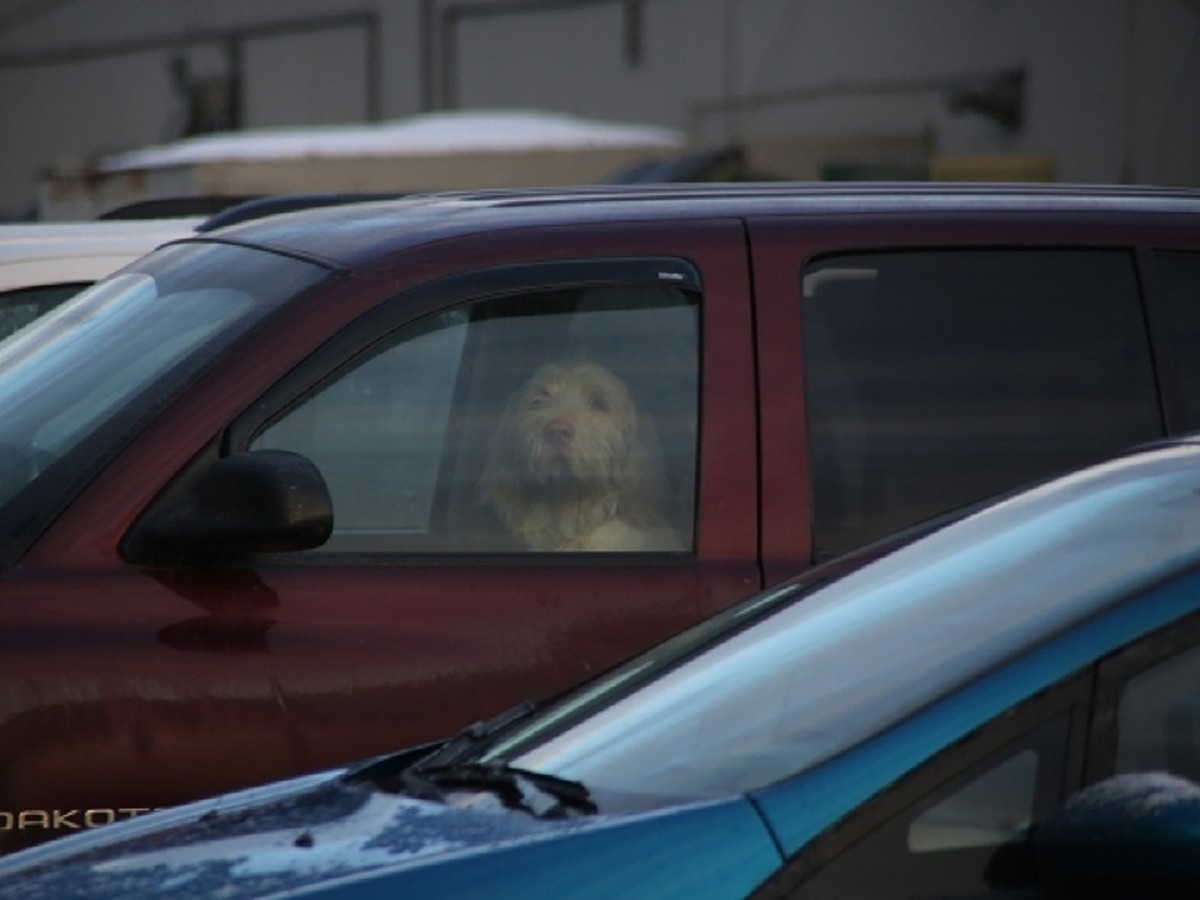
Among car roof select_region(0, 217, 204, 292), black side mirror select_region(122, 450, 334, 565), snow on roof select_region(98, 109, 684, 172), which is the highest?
snow on roof select_region(98, 109, 684, 172)

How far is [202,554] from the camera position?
12.0 feet

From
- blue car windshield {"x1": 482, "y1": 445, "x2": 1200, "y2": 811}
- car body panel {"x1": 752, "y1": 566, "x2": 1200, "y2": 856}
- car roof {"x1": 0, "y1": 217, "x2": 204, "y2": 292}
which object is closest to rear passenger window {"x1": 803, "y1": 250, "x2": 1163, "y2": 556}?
blue car windshield {"x1": 482, "y1": 445, "x2": 1200, "y2": 811}

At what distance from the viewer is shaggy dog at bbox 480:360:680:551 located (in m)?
3.86

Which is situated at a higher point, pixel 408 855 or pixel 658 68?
pixel 658 68

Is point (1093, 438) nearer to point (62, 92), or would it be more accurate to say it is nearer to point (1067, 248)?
point (1067, 248)

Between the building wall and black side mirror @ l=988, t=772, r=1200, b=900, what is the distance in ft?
63.8

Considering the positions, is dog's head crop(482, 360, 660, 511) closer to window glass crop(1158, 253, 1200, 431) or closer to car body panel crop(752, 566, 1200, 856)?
window glass crop(1158, 253, 1200, 431)

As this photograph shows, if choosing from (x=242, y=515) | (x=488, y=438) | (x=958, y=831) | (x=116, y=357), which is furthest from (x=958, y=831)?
(x=116, y=357)

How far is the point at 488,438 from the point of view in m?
3.89

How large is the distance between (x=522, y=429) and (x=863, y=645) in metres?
1.27

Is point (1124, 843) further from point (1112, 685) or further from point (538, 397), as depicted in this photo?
point (538, 397)

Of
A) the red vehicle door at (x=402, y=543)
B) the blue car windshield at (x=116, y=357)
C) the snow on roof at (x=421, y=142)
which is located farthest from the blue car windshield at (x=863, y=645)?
the snow on roof at (x=421, y=142)

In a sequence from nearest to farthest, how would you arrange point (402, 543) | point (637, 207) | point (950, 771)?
1. point (950, 771)
2. point (402, 543)
3. point (637, 207)

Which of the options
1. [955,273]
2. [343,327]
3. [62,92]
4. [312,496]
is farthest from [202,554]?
[62,92]
